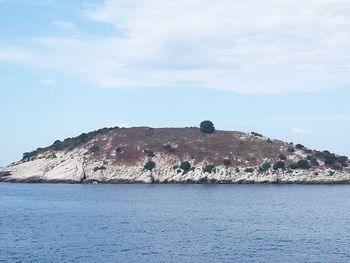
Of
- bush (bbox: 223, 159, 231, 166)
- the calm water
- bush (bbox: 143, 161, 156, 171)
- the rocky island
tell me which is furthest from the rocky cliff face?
the calm water

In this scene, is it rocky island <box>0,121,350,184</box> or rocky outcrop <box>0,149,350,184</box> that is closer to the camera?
rocky outcrop <box>0,149,350,184</box>

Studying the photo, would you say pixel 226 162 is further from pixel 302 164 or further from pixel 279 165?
pixel 302 164

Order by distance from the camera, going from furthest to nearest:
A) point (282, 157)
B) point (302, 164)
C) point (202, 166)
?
point (282, 157), point (202, 166), point (302, 164)

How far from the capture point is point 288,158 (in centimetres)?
18988

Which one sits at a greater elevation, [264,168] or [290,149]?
[290,149]

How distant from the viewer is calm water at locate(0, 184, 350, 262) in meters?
66.8

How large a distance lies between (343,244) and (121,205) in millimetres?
56965

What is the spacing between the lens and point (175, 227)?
87812mm

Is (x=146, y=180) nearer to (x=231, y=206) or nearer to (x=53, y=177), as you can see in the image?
(x=53, y=177)

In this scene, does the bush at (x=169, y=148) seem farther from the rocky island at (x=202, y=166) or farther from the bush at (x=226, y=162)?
the bush at (x=226, y=162)

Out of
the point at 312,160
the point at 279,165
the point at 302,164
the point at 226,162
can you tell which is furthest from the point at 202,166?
the point at 312,160

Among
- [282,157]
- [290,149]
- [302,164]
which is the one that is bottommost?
[302,164]

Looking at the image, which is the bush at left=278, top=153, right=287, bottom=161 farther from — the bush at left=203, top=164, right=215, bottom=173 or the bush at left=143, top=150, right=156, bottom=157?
the bush at left=143, top=150, right=156, bottom=157

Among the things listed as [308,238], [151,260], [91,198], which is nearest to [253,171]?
[91,198]
